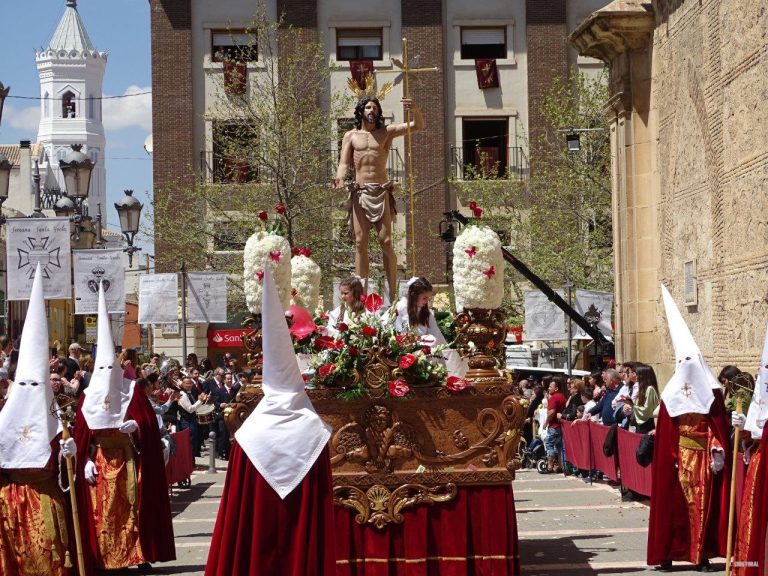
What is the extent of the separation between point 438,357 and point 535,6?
3830 centimetres

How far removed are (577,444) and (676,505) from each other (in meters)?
10.5

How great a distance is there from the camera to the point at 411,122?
47.8 feet

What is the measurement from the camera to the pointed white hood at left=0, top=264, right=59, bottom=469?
427 inches

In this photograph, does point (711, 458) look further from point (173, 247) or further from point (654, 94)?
point (173, 247)

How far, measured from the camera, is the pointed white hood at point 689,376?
41.6 feet

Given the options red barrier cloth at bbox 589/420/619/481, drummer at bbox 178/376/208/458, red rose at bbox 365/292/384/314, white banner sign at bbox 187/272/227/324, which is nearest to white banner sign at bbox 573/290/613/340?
white banner sign at bbox 187/272/227/324

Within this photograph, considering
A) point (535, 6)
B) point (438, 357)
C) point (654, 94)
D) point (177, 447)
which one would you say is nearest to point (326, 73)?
point (535, 6)

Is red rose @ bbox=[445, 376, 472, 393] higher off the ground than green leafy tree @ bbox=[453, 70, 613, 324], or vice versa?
green leafy tree @ bbox=[453, 70, 613, 324]

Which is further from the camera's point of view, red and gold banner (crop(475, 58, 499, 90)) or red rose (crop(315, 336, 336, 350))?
red and gold banner (crop(475, 58, 499, 90))

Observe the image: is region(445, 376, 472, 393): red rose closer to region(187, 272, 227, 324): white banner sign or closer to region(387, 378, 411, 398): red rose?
region(387, 378, 411, 398): red rose

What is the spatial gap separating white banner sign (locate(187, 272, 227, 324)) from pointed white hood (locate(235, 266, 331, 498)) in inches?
964

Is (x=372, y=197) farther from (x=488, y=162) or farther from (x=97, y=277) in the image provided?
(x=488, y=162)

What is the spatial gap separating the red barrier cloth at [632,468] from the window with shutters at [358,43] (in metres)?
30.7

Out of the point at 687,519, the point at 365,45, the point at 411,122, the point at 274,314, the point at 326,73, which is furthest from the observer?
the point at 365,45
